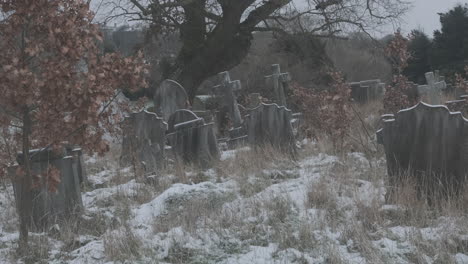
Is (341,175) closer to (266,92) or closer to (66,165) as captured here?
(66,165)

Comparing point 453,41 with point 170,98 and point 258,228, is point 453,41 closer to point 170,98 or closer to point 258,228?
point 170,98

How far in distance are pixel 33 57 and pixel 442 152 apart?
3608mm

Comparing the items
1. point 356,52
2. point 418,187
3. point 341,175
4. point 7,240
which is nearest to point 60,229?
point 7,240

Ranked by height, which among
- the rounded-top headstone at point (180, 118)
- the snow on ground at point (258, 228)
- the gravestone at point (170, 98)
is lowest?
the snow on ground at point (258, 228)

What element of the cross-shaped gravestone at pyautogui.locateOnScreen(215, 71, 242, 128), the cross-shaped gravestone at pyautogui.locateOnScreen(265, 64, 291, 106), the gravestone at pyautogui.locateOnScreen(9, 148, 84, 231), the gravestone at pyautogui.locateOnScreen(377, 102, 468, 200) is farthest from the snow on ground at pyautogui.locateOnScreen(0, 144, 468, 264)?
the cross-shaped gravestone at pyautogui.locateOnScreen(265, 64, 291, 106)

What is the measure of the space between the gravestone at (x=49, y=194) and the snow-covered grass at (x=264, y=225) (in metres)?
0.18

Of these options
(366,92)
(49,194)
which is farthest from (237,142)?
(366,92)

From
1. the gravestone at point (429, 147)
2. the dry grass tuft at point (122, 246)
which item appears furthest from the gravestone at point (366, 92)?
the dry grass tuft at point (122, 246)

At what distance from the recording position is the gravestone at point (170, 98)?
34.4ft

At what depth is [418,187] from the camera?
5105 millimetres

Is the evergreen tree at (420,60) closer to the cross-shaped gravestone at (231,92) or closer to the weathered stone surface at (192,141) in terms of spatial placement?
the cross-shaped gravestone at (231,92)

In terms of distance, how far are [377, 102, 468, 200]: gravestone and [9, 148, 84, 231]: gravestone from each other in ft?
9.95

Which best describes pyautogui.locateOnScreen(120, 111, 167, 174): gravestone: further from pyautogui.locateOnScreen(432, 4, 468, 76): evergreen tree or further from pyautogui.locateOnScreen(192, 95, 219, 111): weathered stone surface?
pyautogui.locateOnScreen(432, 4, 468, 76): evergreen tree

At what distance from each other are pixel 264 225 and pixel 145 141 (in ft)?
12.5
